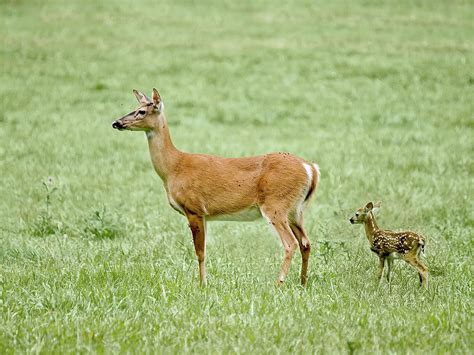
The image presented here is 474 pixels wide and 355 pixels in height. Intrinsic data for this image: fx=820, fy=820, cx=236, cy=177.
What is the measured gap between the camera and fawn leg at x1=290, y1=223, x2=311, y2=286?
23.9ft

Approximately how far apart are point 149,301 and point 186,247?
246 centimetres

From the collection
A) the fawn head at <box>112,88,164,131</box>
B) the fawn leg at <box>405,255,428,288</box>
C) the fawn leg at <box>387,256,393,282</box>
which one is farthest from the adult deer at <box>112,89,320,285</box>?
the fawn leg at <box>405,255,428,288</box>

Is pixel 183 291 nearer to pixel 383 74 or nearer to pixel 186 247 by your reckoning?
pixel 186 247

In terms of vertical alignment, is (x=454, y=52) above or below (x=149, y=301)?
above

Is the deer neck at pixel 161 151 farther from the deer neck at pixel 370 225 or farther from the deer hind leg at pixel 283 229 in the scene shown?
the deer neck at pixel 370 225

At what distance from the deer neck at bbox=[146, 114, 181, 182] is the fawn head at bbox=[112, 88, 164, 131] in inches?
2.5

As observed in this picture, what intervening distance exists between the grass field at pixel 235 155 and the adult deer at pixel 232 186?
1.60ft

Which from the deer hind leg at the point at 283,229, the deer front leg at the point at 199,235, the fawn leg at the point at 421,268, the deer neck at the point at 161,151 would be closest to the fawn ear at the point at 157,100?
the deer neck at the point at 161,151

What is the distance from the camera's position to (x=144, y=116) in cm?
766

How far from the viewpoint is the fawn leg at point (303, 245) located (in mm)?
7289

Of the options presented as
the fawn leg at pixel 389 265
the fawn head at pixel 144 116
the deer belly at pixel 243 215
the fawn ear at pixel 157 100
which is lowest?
the fawn leg at pixel 389 265

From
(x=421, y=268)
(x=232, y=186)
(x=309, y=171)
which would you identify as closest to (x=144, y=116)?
(x=232, y=186)

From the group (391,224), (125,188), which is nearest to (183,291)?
(391,224)

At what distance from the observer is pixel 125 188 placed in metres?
12.1
